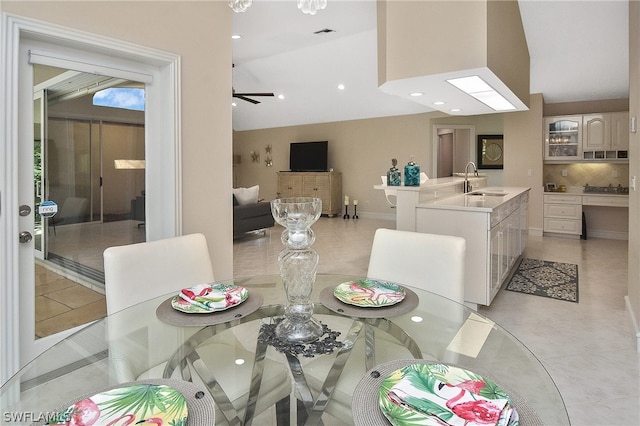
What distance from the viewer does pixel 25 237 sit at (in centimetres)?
197

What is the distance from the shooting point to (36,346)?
80.0 inches

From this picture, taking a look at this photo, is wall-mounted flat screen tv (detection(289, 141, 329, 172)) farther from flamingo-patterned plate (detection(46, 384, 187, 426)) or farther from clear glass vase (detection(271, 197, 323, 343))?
flamingo-patterned plate (detection(46, 384, 187, 426))

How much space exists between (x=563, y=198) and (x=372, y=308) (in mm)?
6335

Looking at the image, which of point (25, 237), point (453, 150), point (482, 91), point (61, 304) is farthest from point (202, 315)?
point (453, 150)

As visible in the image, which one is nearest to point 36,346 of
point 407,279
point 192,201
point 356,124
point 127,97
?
point 192,201

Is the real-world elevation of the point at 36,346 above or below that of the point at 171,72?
below

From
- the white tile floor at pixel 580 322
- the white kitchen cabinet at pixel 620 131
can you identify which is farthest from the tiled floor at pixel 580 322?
the white kitchen cabinet at pixel 620 131

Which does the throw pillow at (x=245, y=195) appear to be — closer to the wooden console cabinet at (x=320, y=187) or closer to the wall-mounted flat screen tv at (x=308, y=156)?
the wooden console cabinet at (x=320, y=187)

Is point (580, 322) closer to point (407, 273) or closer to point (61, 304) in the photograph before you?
point (407, 273)

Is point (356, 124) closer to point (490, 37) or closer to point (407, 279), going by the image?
point (490, 37)

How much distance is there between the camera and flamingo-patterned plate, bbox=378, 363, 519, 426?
70 centimetres

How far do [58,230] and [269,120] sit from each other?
27.4ft

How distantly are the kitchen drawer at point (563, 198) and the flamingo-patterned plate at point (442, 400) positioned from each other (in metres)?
6.62

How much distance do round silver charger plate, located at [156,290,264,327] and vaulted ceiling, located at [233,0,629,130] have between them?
11.6ft
